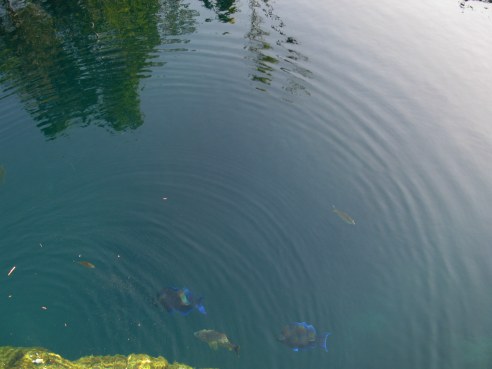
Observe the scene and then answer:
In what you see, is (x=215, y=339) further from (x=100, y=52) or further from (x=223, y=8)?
(x=223, y=8)

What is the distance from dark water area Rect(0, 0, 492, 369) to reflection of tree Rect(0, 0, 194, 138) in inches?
3.3

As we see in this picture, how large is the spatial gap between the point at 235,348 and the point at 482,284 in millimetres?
5867

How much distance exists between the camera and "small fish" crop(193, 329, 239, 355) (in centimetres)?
850

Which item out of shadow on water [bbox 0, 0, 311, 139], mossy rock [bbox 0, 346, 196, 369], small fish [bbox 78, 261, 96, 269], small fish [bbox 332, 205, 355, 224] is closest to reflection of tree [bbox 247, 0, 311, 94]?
shadow on water [bbox 0, 0, 311, 139]

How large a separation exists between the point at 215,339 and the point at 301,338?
5.45ft

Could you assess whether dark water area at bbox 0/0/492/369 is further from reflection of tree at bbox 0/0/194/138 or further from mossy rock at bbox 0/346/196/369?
mossy rock at bbox 0/346/196/369

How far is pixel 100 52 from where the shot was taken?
1600cm

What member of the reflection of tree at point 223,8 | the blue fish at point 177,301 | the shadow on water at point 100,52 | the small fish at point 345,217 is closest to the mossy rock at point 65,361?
the blue fish at point 177,301

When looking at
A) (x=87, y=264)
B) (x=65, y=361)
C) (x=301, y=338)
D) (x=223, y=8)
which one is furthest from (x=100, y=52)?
(x=301, y=338)

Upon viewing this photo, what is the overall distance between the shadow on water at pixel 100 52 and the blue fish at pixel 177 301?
6.13 metres

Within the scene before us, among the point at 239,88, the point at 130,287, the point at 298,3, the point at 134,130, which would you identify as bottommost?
the point at 130,287

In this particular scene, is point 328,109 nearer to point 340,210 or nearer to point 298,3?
point 340,210

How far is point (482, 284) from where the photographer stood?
10.1 metres

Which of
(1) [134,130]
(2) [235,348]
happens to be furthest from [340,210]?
(1) [134,130]
